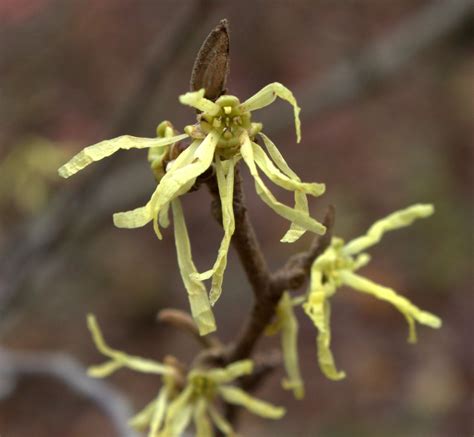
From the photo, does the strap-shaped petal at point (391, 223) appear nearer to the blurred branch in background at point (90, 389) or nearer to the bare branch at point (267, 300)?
the bare branch at point (267, 300)

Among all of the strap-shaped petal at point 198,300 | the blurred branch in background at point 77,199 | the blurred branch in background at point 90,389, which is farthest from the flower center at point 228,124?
the blurred branch in background at point 77,199

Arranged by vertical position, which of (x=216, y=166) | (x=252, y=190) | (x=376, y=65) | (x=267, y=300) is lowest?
(x=252, y=190)

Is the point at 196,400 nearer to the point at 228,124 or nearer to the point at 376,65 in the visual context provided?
the point at 228,124

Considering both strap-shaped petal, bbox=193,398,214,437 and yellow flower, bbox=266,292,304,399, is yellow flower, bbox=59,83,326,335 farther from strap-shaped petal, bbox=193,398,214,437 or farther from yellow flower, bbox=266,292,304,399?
strap-shaped petal, bbox=193,398,214,437

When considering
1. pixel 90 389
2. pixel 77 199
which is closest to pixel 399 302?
pixel 90 389

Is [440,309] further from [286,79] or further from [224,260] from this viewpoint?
[224,260]

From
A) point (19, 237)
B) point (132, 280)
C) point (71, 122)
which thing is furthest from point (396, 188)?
point (19, 237)
